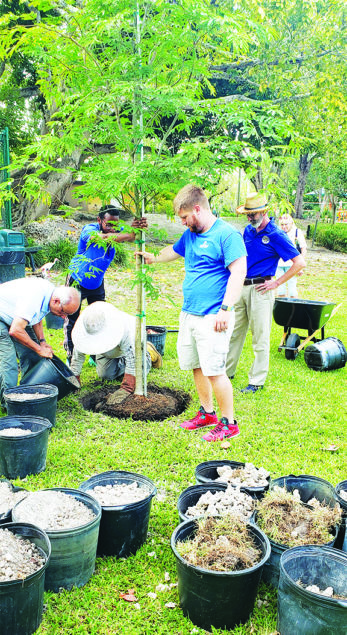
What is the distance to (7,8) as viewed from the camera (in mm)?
12148

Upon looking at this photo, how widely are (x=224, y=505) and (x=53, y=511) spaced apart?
3.01ft

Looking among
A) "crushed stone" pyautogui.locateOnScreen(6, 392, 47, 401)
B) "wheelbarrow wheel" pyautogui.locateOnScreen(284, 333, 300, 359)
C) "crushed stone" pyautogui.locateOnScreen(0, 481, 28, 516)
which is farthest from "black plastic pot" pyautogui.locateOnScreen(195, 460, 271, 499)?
"wheelbarrow wheel" pyautogui.locateOnScreen(284, 333, 300, 359)

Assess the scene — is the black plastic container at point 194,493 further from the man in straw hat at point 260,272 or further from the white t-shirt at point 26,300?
the man in straw hat at point 260,272

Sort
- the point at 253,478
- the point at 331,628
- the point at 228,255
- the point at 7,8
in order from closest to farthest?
the point at 331,628 → the point at 253,478 → the point at 228,255 → the point at 7,8

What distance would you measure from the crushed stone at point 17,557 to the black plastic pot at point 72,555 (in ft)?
0.41

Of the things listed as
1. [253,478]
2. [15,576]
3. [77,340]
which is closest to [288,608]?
[253,478]

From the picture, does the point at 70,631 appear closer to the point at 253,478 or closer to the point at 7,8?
the point at 253,478

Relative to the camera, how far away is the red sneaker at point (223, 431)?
4203 millimetres

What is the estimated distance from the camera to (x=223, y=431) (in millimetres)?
4246

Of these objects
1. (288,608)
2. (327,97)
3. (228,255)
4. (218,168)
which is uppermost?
(327,97)

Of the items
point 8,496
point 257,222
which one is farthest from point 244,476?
point 257,222

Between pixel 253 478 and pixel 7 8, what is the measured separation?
13.2 meters

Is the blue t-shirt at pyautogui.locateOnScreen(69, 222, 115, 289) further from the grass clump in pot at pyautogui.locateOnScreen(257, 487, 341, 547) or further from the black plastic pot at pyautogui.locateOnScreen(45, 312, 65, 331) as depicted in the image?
the grass clump in pot at pyautogui.locateOnScreen(257, 487, 341, 547)

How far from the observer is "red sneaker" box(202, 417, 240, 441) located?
420cm
